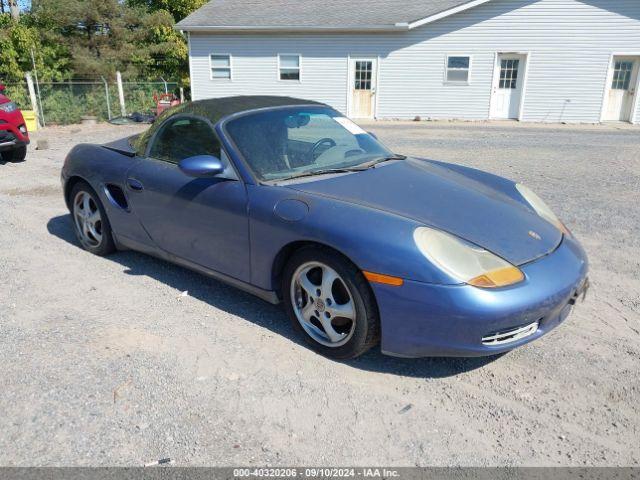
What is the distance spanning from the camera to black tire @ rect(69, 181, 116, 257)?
15.6 ft

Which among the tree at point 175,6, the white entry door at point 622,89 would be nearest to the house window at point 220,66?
the tree at point 175,6

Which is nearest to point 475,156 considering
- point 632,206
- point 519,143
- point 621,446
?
point 519,143

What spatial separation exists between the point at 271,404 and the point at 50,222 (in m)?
4.47

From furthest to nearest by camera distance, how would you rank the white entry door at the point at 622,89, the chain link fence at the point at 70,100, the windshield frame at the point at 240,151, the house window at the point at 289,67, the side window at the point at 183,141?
the house window at the point at 289,67 < the white entry door at the point at 622,89 < the chain link fence at the point at 70,100 < the side window at the point at 183,141 < the windshield frame at the point at 240,151

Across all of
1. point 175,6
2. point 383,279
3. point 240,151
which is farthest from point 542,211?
point 175,6

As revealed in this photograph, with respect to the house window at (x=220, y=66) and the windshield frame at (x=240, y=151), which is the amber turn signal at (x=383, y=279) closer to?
the windshield frame at (x=240, y=151)

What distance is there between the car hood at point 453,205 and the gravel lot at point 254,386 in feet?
2.42

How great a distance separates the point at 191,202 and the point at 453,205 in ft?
5.97

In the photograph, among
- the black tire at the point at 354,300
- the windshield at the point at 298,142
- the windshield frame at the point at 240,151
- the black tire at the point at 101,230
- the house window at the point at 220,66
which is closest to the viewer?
the black tire at the point at 354,300

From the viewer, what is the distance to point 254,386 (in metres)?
2.99

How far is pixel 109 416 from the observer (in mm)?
2742

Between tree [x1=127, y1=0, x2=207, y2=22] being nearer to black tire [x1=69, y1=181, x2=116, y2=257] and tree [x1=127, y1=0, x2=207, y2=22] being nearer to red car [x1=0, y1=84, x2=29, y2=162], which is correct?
red car [x1=0, y1=84, x2=29, y2=162]

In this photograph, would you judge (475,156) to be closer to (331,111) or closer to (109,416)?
(331,111)

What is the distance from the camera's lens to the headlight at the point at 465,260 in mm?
2734
